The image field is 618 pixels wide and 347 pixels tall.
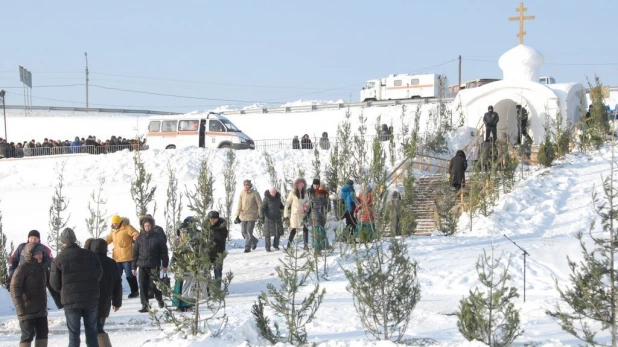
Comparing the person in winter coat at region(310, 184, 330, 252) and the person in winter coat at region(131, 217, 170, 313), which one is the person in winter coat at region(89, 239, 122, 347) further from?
the person in winter coat at region(310, 184, 330, 252)

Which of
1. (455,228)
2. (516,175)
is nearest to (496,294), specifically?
(455,228)

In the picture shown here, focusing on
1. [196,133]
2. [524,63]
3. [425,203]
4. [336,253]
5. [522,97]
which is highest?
[524,63]

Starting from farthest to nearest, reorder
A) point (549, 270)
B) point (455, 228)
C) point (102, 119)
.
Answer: point (102, 119) → point (455, 228) → point (549, 270)

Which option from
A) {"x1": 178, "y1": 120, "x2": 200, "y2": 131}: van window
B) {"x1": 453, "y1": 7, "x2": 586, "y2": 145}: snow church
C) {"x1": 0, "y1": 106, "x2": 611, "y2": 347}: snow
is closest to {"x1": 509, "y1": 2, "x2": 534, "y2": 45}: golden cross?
{"x1": 453, "y1": 7, "x2": 586, "y2": 145}: snow church

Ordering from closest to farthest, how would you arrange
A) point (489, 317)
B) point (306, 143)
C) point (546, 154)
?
1. point (489, 317)
2. point (546, 154)
3. point (306, 143)

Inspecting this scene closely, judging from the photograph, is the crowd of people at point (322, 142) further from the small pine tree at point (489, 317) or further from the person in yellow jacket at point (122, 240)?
the small pine tree at point (489, 317)

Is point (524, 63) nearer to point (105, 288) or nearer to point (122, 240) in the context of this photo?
point (122, 240)

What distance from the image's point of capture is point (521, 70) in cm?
2862

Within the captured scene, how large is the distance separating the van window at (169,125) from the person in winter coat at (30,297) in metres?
24.7

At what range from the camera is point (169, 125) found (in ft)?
109

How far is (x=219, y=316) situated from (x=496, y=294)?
3.34 m

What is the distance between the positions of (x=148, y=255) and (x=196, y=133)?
21.6 m

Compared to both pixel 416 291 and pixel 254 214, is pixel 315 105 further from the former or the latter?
pixel 416 291

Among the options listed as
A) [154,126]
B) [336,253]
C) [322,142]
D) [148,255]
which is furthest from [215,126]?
[148,255]
